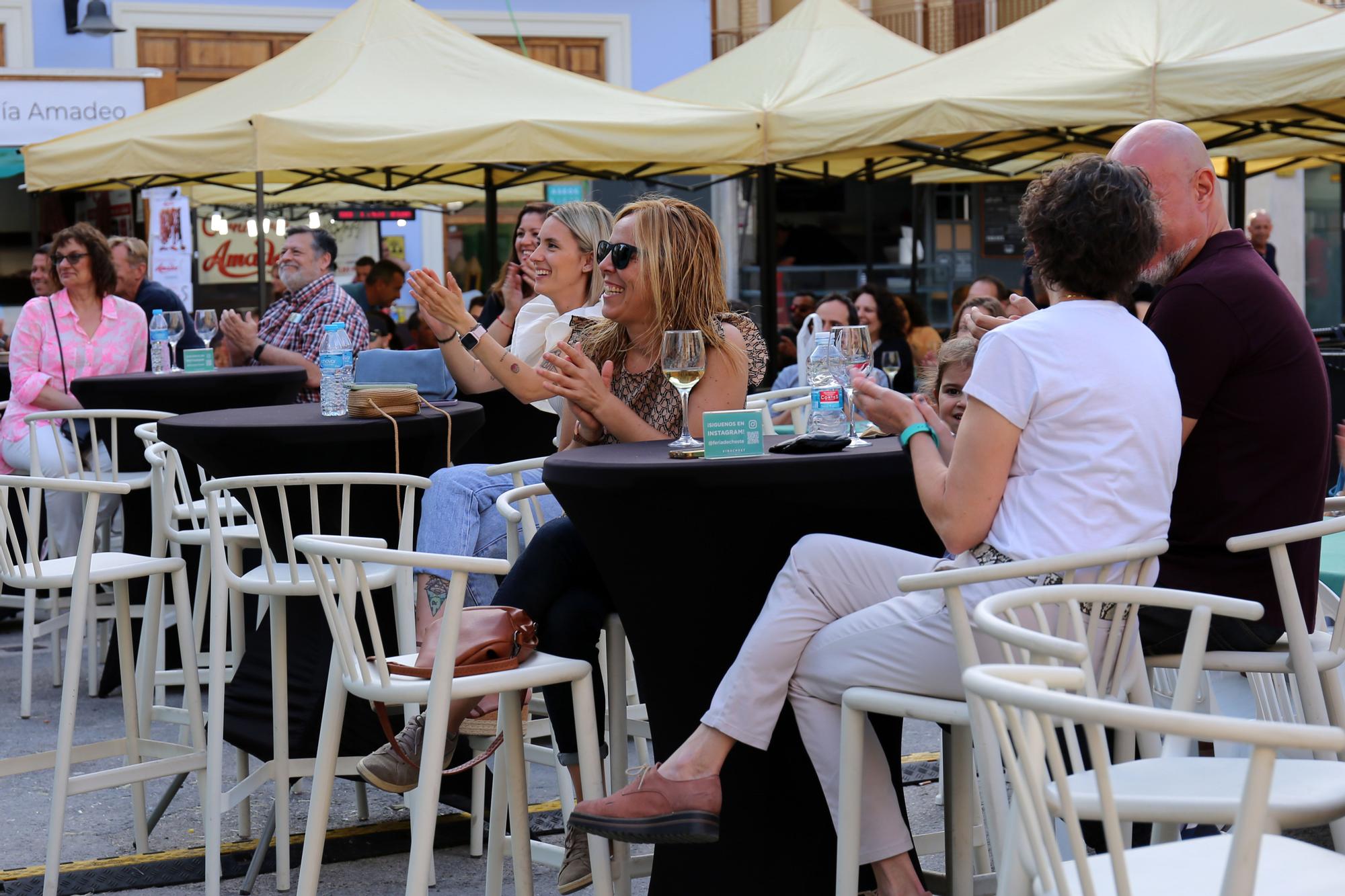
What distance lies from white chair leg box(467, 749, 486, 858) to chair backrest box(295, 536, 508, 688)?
973mm

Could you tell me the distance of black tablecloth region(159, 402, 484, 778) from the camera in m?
4.30

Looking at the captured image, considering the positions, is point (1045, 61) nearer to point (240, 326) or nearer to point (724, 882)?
point (240, 326)

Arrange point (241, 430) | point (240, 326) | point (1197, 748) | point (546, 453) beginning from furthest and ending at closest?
1. point (240, 326)
2. point (546, 453)
3. point (241, 430)
4. point (1197, 748)

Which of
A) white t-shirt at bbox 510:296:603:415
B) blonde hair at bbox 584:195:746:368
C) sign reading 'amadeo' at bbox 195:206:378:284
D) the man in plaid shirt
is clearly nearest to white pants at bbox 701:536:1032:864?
blonde hair at bbox 584:195:746:368

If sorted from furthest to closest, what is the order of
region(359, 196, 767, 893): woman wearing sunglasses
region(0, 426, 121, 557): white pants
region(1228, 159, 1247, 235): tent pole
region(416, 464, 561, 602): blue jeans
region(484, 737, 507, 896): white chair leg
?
region(1228, 159, 1247, 235): tent pole, region(0, 426, 121, 557): white pants, region(416, 464, 561, 602): blue jeans, region(359, 196, 767, 893): woman wearing sunglasses, region(484, 737, 507, 896): white chair leg

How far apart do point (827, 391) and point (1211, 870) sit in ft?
5.23

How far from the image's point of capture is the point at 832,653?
9.57ft

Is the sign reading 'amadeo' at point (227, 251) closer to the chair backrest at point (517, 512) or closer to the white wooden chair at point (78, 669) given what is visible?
the white wooden chair at point (78, 669)

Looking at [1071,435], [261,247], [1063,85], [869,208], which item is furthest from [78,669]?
[869,208]

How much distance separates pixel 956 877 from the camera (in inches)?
118

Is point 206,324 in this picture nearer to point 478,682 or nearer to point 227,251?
point 478,682

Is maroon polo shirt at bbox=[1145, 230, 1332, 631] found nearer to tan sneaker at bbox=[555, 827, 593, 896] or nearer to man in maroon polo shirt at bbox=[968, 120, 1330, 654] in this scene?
man in maroon polo shirt at bbox=[968, 120, 1330, 654]

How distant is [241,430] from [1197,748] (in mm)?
2573

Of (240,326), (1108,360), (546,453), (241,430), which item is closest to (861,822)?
(1108,360)
